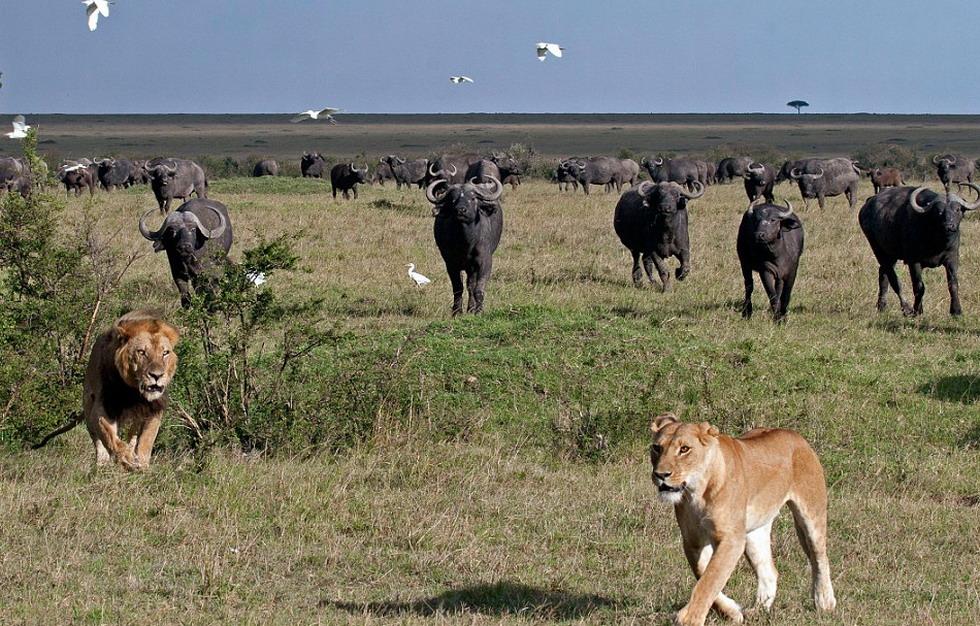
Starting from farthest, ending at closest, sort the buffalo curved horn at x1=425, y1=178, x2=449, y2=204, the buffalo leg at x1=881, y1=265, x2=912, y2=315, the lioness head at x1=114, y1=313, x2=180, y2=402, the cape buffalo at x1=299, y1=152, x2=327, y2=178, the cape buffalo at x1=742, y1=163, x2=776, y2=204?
the cape buffalo at x1=299, y1=152, x2=327, y2=178, the cape buffalo at x1=742, y1=163, x2=776, y2=204, the buffalo curved horn at x1=425, y1=178, x2=449, y2=204, the buffalo leg at x1=881, y1=265, x2=912, y2=315, the lioness head at x1=114, y1=313, x2=180, y2=402

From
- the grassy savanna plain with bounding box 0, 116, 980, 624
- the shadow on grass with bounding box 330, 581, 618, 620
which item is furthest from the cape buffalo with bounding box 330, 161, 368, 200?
the shadow on grass with bounding box 330, 581, 618, 620

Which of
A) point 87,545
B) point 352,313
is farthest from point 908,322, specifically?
point 87,545

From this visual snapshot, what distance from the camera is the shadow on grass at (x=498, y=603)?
562cm

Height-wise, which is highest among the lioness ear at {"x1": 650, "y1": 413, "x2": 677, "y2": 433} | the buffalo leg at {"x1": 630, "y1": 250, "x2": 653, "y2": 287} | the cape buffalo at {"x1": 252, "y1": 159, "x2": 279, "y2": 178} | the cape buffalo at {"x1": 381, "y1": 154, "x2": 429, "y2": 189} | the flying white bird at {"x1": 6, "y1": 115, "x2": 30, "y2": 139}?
the flying white bird at {"x1": 6, "y1": 115, "x2": 30, "y2": 139}

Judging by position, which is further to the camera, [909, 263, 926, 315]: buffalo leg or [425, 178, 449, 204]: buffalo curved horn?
[425, 178, 449, 204]: buffalo curved horn

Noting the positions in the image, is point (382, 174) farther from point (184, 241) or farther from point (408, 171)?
point (184, 241)

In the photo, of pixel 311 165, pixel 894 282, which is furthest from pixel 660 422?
pixel 311 165

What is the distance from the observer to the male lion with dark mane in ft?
23.9

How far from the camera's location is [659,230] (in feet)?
56.7

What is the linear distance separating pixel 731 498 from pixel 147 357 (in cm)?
359

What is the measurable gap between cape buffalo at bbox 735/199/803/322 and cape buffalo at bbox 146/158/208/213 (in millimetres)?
16219

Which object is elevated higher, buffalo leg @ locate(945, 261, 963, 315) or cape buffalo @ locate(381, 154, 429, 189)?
buffalo leg @ locate(945, 261, 963, 315)

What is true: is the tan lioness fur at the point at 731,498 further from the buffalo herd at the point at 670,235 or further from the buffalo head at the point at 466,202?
the buffalo head at the point at 466,202

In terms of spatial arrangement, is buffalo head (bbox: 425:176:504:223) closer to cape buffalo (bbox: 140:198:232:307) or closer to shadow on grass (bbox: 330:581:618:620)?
cape buffalo (bbox: 140:198:232:307)
